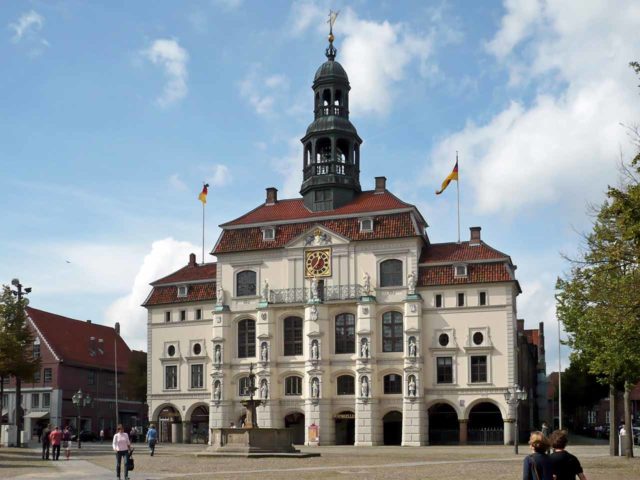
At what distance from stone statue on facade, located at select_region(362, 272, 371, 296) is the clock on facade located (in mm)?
2745

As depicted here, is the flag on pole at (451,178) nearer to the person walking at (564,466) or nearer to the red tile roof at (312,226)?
the red tile roof at (312,226)

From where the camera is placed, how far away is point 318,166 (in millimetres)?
72062

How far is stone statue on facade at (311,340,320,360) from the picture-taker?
6575cm

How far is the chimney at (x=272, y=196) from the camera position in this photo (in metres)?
74.5

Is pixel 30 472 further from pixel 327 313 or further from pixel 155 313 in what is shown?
pixel 155 313

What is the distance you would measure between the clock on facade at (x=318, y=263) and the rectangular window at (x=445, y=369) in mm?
10473

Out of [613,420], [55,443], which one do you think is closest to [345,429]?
[55,443]

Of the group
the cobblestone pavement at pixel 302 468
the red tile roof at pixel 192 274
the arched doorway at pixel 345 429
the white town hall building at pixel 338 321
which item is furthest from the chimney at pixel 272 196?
the cobblestone pavement at pixel 302 468

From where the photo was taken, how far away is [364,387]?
211 feet

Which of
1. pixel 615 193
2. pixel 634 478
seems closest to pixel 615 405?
pixel 634 478

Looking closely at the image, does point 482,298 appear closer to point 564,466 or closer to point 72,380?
point 72,380

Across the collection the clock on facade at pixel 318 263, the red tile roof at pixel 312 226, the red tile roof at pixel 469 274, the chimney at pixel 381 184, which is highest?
the chimney at pixel 381 184

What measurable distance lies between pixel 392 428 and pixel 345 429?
3487mm

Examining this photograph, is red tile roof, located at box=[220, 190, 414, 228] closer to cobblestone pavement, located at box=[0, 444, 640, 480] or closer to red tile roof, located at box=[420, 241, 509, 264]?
red tile roof, located at box=[420, 241, 509, 264]
